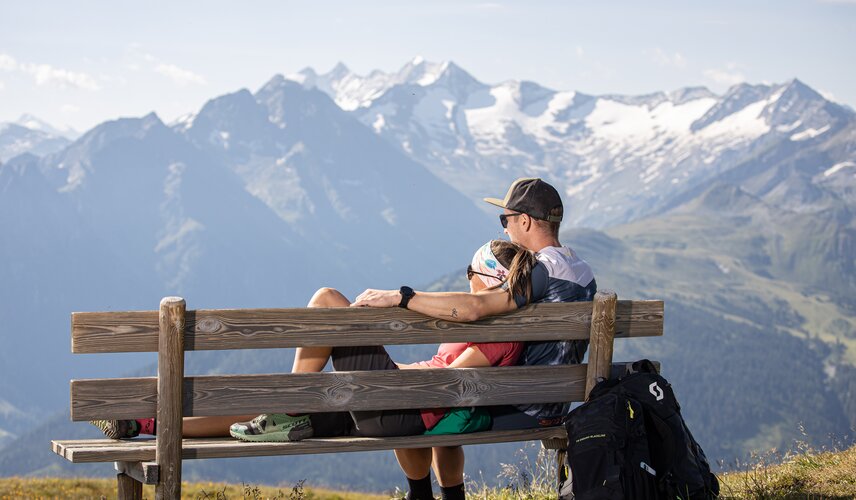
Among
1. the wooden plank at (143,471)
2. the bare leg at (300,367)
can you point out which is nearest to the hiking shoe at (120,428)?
the wooden plank at (143,471)

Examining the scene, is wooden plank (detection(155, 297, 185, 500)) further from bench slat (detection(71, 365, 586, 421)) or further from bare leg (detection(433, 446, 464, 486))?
bare leg (detection(433, 446, 464, 486))

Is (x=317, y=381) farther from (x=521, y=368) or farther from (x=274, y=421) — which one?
(x=521, y=368)

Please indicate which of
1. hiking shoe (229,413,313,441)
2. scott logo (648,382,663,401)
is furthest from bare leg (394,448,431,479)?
scott logo (648,382,663,401)

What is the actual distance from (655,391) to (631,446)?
52 centimetres

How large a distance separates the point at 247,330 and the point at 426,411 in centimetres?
150

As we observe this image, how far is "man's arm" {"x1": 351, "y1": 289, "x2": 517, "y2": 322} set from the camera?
6.57 metres

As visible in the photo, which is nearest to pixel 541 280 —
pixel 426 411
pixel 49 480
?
pixel 426 411

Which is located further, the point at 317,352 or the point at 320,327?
the point at 317,352

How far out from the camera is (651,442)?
686 centimetres

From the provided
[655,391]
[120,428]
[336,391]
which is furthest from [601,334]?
[120,428]

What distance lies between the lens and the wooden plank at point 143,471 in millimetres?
6281

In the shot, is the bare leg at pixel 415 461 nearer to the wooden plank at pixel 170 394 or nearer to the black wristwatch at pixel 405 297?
the black wristwatch at pixel 405 297

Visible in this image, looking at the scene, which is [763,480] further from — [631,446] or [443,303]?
[443,303]

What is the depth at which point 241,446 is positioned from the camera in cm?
652
